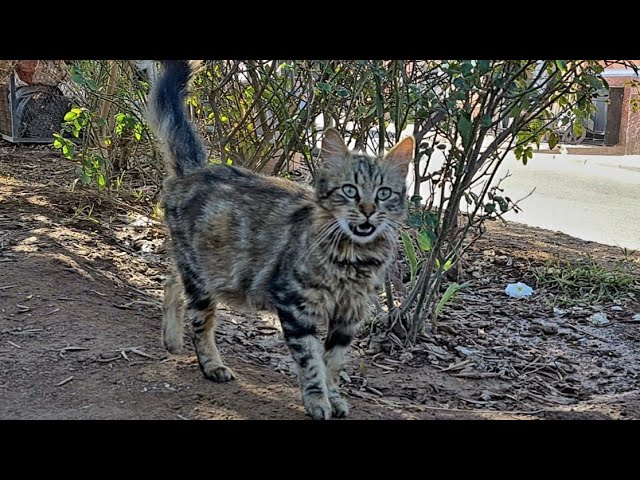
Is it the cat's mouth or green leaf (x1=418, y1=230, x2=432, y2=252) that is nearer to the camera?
the cat's mouth

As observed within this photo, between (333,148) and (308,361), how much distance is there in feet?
3.09

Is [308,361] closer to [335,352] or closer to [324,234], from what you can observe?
[335,352]

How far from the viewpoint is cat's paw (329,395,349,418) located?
326cm

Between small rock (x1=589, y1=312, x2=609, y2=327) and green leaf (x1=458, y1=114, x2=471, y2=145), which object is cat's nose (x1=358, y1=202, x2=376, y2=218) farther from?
small rock (x1=589, y1=312, x2=609, y2=327)

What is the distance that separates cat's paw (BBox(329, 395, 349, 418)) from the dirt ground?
89 millimetres

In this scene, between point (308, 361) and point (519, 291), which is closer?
point (308, 361)

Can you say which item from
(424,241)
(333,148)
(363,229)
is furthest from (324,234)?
(424,241)

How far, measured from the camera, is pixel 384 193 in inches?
126

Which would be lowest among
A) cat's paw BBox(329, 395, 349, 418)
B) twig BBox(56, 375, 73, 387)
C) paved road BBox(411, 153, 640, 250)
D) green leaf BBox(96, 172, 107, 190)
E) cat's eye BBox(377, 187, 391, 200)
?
cat's paw BBox(329, 395, 349, 418)

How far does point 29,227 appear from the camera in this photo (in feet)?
18.3

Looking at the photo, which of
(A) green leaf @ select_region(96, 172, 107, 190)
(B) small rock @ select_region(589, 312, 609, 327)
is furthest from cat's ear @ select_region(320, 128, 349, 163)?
(A) green leaf @ select_region(96, 172, 107, 190)

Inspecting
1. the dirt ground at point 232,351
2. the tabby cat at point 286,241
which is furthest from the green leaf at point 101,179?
the tabby cat at point 286,241
